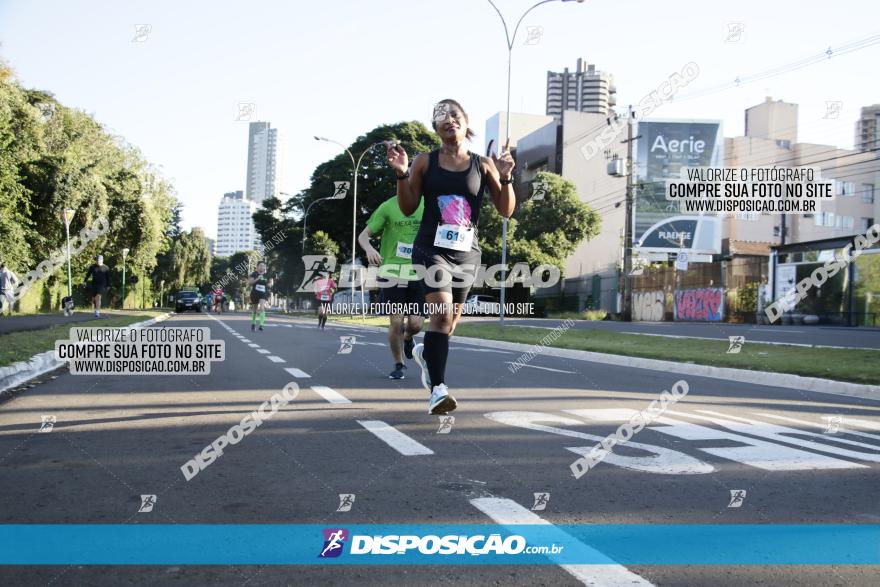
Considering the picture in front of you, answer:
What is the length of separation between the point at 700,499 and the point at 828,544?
66cm

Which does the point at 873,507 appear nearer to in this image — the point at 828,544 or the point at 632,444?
the point at 828,544

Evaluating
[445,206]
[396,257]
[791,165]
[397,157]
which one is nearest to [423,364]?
[445,206]

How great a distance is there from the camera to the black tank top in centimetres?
538

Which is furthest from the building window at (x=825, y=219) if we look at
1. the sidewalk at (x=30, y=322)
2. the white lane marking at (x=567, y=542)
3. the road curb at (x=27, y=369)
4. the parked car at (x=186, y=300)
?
the white lane marking at (x=567, y=542)

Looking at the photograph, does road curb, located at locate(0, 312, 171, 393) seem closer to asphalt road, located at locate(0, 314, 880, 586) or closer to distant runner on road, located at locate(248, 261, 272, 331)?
asphalt road, located at locate(0, 314, 880, 586)

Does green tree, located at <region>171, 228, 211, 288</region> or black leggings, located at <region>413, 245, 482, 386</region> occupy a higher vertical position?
green tree, located at <region>171, 228, 211, 288</region>

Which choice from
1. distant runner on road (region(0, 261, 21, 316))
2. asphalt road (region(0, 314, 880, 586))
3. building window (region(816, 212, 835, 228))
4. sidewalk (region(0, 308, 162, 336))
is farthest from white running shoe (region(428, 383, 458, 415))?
building window (region(816, 212, 835, 228))

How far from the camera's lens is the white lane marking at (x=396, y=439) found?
14.4 ft

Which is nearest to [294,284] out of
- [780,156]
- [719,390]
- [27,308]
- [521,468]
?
[27,308]

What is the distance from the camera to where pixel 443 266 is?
5.46 meters

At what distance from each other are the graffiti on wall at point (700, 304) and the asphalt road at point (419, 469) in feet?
117

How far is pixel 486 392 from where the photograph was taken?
24.7ft

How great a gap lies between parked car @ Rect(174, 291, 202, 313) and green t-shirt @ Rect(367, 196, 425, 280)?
44459mm

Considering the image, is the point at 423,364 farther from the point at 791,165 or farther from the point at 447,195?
the point at 791,165
